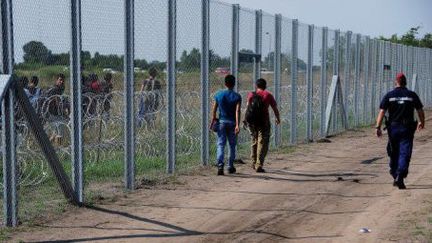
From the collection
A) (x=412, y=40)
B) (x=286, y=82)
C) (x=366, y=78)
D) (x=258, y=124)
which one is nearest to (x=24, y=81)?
(x=258, y=124)

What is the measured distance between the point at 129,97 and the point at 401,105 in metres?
3.92

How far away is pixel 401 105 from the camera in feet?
Result: 36.1

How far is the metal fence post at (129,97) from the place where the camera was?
33.7 ft

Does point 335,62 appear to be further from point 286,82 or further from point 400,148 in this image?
point 400,148

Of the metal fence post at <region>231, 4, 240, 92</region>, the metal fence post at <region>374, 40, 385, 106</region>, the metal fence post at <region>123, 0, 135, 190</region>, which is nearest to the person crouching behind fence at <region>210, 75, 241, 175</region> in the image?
the metal fence post at <region>231, 4, 240, 92</region>

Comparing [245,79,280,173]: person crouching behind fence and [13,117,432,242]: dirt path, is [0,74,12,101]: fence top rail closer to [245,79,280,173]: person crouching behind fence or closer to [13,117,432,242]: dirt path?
[13,117,432,242]: dirt path

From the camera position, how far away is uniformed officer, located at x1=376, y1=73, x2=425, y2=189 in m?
10.9

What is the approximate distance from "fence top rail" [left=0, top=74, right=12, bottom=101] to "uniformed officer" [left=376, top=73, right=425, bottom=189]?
18.8 feet

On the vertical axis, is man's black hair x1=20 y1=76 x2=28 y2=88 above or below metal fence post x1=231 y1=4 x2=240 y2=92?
below

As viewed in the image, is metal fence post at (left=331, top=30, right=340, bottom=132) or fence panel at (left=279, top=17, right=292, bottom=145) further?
metal fence post at (left=331, top=30, right=340, bottom=132)

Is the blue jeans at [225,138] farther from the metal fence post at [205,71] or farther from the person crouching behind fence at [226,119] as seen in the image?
the metal fence post at [205,71]

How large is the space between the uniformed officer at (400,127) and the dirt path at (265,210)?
1.10 feet

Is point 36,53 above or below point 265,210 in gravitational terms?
above

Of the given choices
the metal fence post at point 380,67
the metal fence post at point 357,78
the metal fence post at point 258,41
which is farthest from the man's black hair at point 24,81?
the metal fence post at point 380,67
